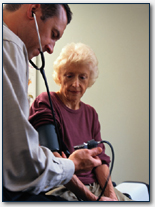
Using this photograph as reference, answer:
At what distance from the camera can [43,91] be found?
1002 mm

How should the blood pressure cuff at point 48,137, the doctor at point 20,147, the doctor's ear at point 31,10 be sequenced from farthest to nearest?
the blood pressure cuff at point 48,137
the doctor's ear at point 31,10
the doctor at point 20,147

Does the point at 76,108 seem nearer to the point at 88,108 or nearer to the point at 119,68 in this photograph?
the point at 88,108

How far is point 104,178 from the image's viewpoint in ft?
3.33

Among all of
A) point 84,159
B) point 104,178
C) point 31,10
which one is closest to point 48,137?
point 84,159

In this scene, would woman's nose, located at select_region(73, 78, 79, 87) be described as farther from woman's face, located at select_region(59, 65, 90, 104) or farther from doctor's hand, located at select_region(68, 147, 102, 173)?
doctor's hand, located at select_region(68, 147, 102, 173)

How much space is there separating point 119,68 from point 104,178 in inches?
17.6

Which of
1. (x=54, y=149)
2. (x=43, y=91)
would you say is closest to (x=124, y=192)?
(x=54, y=149)

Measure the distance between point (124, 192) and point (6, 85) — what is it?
0.65m

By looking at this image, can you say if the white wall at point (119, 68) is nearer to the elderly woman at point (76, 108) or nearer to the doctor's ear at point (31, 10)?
the elderly woman at point (76, 108)

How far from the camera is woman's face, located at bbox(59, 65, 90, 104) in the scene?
101cm

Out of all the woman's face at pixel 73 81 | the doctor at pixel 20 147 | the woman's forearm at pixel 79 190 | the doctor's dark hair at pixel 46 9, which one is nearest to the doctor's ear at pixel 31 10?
the doctor's dark hair at pixel 46 9

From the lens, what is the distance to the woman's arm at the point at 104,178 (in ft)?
3.18

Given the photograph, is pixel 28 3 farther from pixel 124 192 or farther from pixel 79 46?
pixel 124 192

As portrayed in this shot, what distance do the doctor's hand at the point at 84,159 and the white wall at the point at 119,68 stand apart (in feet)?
0.40
